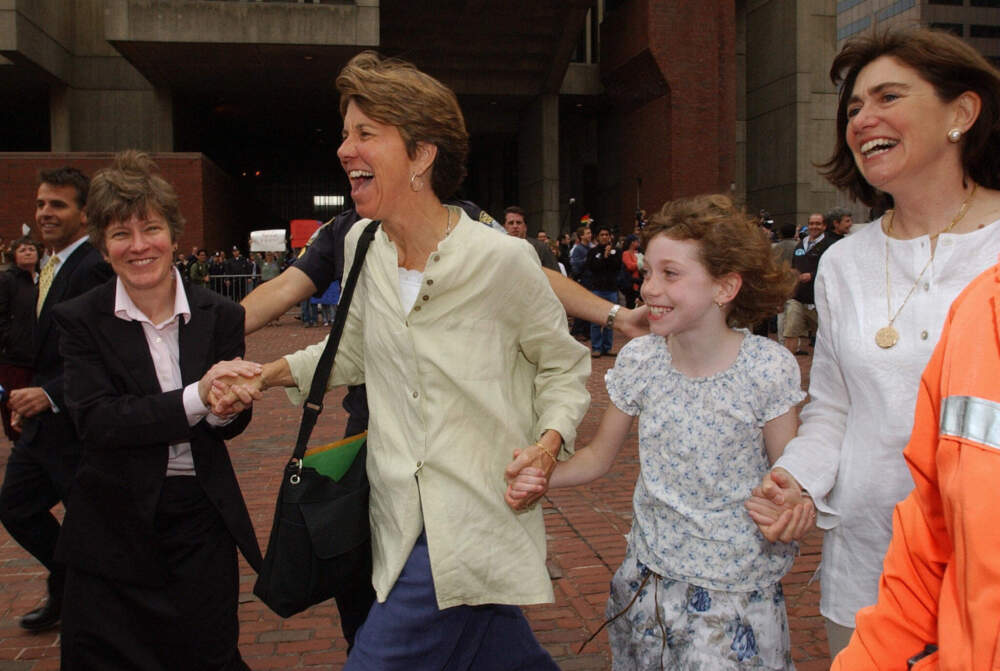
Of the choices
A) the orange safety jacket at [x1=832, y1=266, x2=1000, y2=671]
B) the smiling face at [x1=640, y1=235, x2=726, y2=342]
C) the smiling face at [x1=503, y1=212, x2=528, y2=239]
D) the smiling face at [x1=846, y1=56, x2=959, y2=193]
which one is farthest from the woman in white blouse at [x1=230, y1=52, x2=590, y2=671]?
the smiling face at [x1=503, y1=212, x2=528, y2=239]

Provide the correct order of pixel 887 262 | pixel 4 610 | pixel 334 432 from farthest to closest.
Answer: pixel 334 432 < pixel 4 610 < pixel 887 262

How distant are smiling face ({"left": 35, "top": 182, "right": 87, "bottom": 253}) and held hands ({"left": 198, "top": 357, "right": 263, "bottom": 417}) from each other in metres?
1.48

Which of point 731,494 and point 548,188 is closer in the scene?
point 731,494

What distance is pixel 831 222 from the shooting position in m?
10.3

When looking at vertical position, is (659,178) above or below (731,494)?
above

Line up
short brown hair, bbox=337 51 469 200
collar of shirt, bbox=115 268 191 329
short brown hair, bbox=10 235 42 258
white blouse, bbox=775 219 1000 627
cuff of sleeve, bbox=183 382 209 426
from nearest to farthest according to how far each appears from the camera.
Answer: white blouse, bbox=775 219 1000 627 → short brown hair, bbox=337 51 469 200 → cuff of sleeve, bbox=183 382 209 426 → collar of shirt, bbox=115 268 191 329 → short brown hair, bbox=10 235 42 258

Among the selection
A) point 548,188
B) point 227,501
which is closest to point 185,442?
point 227,501

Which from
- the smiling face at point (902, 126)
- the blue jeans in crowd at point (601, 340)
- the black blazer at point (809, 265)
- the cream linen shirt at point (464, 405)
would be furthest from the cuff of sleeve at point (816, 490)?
the blue jeans in crowd at point (601, 340)

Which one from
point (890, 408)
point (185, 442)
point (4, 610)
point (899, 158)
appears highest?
point (899, 158)

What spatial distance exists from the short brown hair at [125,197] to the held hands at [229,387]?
605 millimetres

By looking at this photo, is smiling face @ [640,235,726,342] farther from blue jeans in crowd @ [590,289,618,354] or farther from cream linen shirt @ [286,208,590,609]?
blue jeans in crowd @ [590,289,618,354]

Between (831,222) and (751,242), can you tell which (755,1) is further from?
(751,242)

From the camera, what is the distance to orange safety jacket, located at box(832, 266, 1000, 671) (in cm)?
100

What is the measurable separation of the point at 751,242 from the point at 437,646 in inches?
55.4
